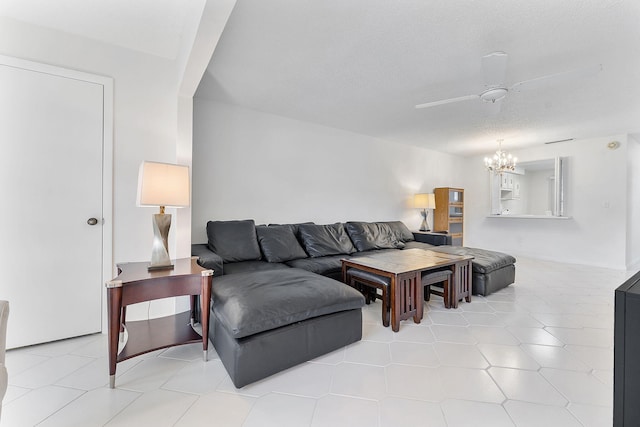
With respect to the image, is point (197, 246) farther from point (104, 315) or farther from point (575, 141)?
point (575, 141)

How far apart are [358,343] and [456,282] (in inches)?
53.6

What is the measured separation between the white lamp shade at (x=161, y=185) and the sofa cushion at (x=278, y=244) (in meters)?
1.35

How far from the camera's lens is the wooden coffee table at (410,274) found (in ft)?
7.64

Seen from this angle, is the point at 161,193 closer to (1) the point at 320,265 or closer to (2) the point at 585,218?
(1) the point at 320,265

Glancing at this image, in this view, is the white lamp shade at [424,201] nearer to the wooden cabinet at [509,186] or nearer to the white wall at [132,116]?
the wooden cabinet at [509,186]

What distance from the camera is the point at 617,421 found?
0.85 metres

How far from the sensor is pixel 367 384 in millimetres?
1625

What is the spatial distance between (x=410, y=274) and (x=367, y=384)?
1061mm

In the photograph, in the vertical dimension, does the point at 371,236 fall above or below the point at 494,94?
below

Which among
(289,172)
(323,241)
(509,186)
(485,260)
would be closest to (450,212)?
(509,186)

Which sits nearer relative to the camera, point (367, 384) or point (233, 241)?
point (367, 384)

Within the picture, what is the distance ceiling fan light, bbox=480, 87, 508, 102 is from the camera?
87.3 inches

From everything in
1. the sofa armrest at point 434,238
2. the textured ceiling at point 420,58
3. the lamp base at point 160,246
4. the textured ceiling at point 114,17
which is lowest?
the sofa armrest at point 434,238

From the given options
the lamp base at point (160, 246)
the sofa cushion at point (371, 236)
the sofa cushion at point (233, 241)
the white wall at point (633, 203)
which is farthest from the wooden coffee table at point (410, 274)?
the white wall at point (633, 203)
